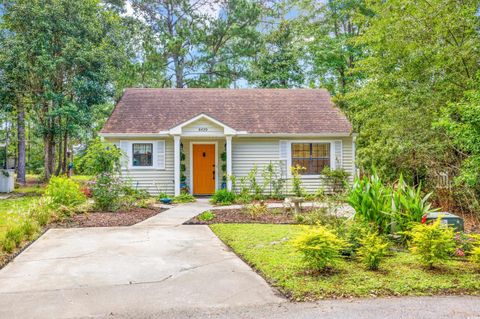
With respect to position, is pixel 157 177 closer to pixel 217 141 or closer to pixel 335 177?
pixel 217 141

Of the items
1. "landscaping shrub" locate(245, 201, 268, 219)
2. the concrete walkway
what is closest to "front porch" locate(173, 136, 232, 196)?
the concrete walkway

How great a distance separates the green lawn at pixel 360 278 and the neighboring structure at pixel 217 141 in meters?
8.97

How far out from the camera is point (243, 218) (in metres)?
9.30

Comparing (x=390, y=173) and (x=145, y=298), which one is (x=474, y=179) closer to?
(x=390, y=173)

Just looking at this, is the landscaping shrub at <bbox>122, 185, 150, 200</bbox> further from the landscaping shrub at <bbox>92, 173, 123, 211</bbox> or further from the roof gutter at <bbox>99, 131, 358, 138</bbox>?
the roof gutter at <bbox>99, 131, 358, 138</bbox>

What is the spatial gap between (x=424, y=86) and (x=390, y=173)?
3.11 metres

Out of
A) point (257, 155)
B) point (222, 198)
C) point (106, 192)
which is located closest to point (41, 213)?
point (106, 192)

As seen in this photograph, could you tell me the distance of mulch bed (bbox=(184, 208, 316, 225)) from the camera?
8766 millimetres

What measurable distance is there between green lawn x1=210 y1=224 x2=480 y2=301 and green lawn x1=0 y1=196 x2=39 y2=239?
15.3ft

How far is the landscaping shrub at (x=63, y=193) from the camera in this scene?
9.92 metres

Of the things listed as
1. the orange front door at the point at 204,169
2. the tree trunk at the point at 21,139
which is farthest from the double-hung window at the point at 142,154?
the tree trunk at the point at 21,139

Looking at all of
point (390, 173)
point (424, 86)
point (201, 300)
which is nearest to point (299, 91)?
point (390, 173)

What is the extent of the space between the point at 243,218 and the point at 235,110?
7.60m

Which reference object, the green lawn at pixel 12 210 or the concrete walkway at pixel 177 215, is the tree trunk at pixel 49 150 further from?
the concrete walkway at pixel 177 215
